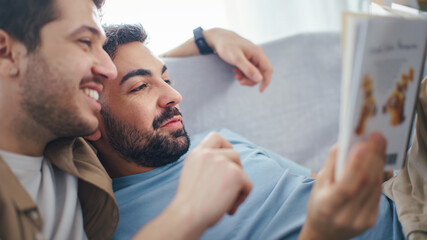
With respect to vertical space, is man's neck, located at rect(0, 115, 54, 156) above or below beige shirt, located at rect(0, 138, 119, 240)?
above

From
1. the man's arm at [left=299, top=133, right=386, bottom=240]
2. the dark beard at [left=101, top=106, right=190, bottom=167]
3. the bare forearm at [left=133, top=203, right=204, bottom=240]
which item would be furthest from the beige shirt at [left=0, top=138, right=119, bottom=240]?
the man's arm at [left=299, top=133, right=386, bottom=240]

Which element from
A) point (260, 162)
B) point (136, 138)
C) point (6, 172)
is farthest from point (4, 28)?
point (260, 162)

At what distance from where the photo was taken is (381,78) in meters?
0.48

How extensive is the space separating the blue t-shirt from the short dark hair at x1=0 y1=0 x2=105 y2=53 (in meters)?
0.48

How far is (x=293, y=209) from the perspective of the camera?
868 millimetres

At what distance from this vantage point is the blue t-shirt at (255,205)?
0.82m

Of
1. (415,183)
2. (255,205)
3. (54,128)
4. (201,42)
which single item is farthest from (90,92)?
(415,183)

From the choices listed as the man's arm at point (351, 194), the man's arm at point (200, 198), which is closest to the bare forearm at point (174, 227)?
the man's arm at point (200, 198)

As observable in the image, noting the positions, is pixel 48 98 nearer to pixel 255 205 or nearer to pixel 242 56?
pixel 255 205

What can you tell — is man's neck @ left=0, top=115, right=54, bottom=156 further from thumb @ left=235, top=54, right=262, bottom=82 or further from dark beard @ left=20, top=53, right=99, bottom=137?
thumb @ left=235, top=54, right=262, bottom=82

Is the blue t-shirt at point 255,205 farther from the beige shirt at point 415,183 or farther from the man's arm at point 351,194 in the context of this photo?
the man's arm at point 351,194

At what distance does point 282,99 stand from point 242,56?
32 cm

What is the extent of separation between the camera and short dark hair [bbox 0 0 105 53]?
2.02 ft

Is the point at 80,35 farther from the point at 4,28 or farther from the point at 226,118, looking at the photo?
the point at 226,118
